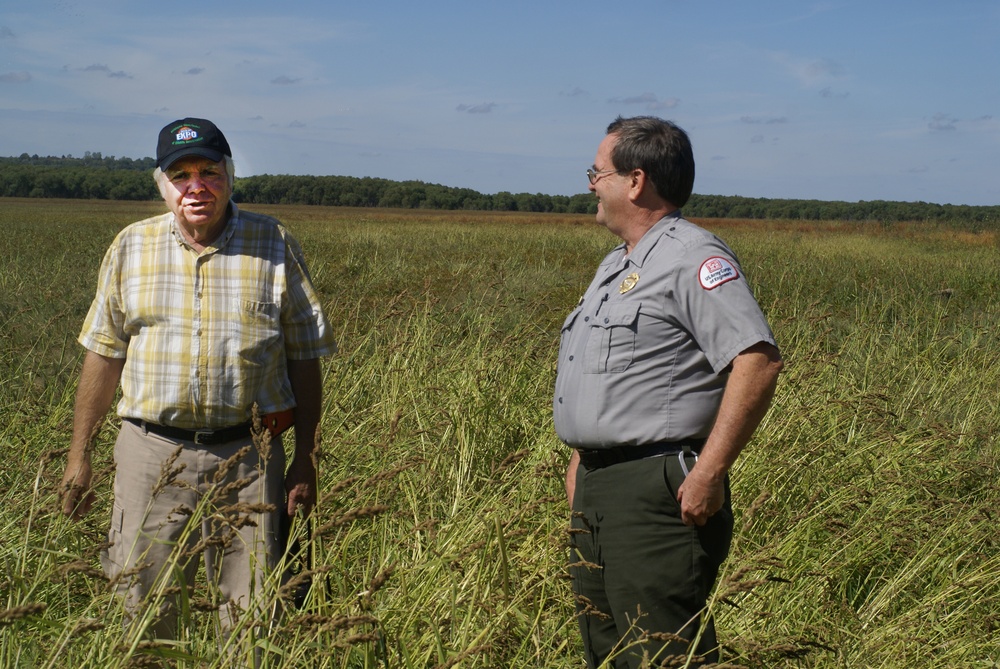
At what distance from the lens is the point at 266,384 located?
277 cm

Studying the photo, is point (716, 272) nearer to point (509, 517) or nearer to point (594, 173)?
point (594, 173)

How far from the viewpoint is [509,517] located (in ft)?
9.90

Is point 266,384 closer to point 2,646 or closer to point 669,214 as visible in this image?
point 2,646

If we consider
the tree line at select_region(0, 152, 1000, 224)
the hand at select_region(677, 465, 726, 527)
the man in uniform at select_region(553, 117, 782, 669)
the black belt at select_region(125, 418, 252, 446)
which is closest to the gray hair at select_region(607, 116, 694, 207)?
the man in uniform at select_region(553, 117, 782, 669)

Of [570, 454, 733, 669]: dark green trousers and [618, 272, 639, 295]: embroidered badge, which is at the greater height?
[618, 272, 639, 295]: embroidered badge

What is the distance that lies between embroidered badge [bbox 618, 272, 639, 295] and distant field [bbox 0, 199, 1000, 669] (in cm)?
53

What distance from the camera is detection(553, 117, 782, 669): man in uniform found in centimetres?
234

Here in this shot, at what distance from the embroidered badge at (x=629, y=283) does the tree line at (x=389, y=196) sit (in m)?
73.2

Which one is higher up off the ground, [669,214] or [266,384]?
[669,214]

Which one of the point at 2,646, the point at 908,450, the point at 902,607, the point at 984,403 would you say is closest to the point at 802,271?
the point at 984,403

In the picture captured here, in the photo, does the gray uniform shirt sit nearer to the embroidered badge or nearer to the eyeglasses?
the embroidered badge

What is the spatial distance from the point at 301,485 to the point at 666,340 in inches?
47.4

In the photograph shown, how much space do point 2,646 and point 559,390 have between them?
1565 mm

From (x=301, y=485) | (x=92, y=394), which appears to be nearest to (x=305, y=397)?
(x=301, y=485)
